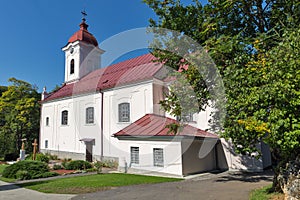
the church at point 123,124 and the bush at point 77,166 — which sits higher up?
the church at point 123,124

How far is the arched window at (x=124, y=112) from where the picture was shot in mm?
17875

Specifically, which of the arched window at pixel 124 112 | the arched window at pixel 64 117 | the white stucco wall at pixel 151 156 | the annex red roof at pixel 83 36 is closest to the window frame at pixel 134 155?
the white stucco wall at pixel 151 156

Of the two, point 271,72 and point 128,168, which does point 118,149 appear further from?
point 271,72

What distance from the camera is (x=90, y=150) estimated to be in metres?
20.0

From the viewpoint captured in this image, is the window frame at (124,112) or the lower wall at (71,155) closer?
the window frame at (124,112)

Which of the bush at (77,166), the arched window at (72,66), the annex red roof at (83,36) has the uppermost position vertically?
the annex red roof at (83,36)

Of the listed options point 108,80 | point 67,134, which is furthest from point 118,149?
point 67,134

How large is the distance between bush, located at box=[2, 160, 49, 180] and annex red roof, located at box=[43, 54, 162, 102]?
8.03 meters

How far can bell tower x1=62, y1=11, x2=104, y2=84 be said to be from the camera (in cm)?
2652

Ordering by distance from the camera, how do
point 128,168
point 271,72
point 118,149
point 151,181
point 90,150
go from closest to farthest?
point 271,72 → point 151,181 → point 128,168 → point 118,149 → point 90,150

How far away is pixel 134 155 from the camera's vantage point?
47.8 feet

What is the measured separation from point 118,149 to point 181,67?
8.67 metres

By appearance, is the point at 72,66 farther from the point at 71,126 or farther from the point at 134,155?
the point at 134,155

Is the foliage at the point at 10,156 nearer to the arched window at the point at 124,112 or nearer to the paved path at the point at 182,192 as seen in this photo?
the arched window at the point at 124,112
